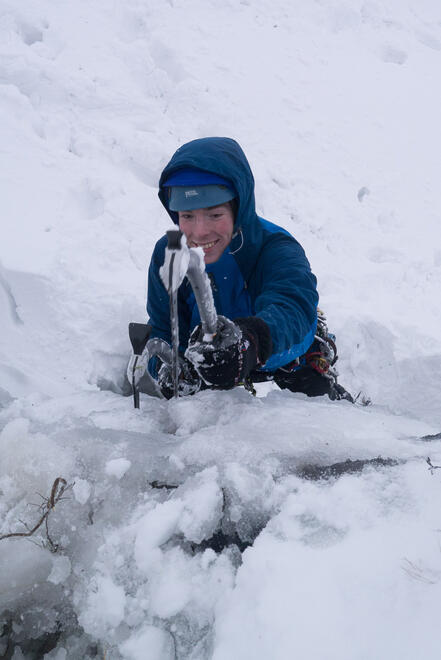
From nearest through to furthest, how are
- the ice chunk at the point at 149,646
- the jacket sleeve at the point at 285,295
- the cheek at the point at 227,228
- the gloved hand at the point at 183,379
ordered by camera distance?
the ice chunk at the point at 149,646
the jacket sleeve at the point at 285,295
the cheek at the point at 227,228
the gloved hand at the point at 183,379

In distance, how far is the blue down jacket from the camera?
6.78 ft

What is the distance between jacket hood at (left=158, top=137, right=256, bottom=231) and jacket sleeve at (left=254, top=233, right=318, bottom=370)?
0.27m

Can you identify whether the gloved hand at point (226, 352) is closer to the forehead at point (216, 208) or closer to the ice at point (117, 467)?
the ice at point (117, 467)

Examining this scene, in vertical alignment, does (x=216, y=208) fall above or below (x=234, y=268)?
above

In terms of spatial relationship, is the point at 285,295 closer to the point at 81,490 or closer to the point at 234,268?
the point at 234,268

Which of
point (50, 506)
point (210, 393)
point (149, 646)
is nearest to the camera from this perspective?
point (149, 646)

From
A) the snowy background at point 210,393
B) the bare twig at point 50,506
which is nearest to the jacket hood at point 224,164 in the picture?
the snowy background at point 210,393

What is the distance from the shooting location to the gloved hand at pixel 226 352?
5.05ft

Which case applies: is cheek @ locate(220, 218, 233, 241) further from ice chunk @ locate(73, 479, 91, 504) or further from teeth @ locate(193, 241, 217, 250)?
ice chunk @ locate(73, 479, 91, 504)

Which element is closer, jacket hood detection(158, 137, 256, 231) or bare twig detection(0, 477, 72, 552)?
bare twig detection(0, 477, 72, 552)

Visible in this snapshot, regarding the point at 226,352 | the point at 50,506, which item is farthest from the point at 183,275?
the point at 50,506

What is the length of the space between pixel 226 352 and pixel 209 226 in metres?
0.91

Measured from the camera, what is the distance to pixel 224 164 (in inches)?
82.1

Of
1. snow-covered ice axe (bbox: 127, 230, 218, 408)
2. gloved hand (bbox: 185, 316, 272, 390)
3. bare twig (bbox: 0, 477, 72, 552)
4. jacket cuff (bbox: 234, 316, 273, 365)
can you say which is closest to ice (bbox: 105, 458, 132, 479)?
bare twig (bbox: 0, 477, 72, 552)
